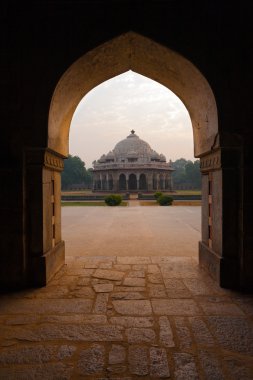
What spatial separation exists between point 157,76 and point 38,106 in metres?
2.07

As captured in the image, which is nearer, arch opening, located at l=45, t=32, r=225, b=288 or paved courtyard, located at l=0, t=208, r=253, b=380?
paved courtyard, located at l=0, t=208, r=253, b=380

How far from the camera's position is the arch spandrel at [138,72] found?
3484 mm

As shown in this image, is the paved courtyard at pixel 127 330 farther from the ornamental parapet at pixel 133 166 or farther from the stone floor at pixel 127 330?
the ornamental parapet at pixel 133 166

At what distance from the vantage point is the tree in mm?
58500

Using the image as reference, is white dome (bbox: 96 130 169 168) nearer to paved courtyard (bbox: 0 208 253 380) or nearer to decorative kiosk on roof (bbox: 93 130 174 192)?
decorative kiosk on roof (bbox: 93 130 174 192)

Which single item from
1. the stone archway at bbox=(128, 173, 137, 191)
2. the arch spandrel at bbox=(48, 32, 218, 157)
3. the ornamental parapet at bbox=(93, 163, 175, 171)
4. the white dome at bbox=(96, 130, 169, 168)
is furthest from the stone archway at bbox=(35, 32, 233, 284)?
the stone archway at bbox=(128, 173, 137, 191)

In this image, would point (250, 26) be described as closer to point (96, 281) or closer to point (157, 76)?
point (157, 76)

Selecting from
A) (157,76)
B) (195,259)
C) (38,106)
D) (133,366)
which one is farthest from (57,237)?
(157,76)

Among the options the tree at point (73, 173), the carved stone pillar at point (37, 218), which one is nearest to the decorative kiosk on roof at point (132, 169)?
the tree at point (73, 173)

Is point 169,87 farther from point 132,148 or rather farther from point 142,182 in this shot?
point 132,148

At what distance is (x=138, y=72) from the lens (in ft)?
14.8

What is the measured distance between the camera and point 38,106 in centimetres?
339

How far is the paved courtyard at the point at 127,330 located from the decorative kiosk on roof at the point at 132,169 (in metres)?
34.7

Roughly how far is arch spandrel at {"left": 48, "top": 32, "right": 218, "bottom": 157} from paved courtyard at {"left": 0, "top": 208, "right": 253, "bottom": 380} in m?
1.89
